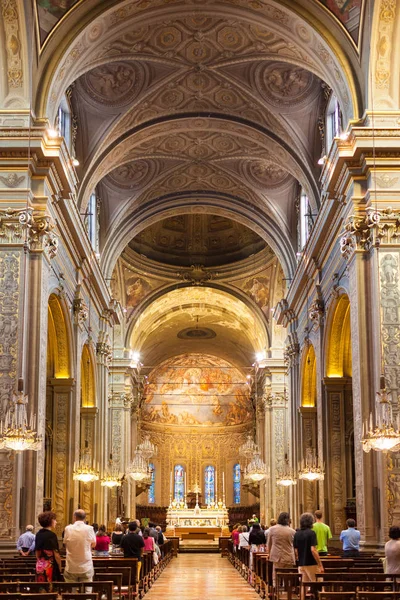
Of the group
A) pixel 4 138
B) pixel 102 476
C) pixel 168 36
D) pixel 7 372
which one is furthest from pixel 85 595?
pixel 102 476

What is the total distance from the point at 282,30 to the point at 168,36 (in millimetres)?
2821

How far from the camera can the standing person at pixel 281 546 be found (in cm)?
1251

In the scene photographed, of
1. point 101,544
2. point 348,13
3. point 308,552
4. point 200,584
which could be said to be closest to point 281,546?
point 308,552

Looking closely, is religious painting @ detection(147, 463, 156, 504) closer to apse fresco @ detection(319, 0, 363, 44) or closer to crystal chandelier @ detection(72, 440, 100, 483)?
crystal chandelier @ detection(72, 440, 100, 483)

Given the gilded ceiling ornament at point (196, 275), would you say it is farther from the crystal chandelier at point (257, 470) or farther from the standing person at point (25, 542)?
the standing person at point (25, 542)

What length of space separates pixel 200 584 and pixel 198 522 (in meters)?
21.0

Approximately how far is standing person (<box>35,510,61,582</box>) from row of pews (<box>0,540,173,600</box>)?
0.18 m

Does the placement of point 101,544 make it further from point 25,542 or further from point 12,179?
point 12,179

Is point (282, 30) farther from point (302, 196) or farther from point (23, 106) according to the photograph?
point (302, 196)

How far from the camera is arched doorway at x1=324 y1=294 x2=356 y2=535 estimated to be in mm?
20844

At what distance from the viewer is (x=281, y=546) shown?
41.4 feet

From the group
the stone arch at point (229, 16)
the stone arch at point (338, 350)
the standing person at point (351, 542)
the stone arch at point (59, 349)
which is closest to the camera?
the standing person at point (351, 542)

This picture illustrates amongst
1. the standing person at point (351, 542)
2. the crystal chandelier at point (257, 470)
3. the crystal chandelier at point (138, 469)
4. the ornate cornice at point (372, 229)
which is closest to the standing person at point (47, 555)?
the standing person at point (351, 542)

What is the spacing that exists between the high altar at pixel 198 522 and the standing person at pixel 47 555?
2959cm
